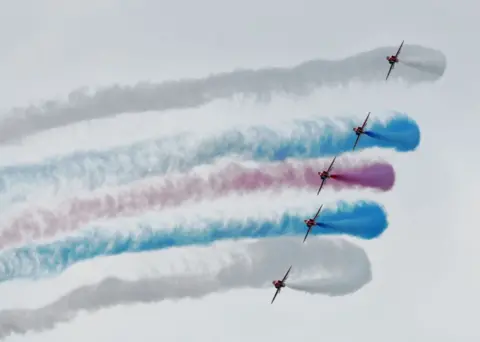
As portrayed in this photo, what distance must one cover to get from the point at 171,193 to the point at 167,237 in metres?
2.10

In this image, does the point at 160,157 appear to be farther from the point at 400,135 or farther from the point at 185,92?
the point at 400,135

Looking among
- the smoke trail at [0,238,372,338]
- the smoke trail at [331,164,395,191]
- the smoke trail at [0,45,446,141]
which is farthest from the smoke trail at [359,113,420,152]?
the smoke trail at [0,238,372,338]

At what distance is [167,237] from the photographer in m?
32.3

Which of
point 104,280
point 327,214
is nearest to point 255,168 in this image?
point 327,214

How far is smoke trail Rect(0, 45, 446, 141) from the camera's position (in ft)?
112

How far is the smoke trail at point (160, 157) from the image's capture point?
32500mm

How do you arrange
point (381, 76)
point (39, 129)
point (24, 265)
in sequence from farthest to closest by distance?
point (381, 76), point (39, 129), point (24, 265)

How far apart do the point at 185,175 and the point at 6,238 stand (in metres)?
8.84

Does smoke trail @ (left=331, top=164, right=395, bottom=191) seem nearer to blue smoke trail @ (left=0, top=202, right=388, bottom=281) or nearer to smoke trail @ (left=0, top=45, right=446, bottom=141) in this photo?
blue smoke trail @ (left=0, top=202, right=388, bottom=281)

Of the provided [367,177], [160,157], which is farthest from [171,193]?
[367,177]

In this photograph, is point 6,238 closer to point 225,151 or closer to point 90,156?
point 90,156

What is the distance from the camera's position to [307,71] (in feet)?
118

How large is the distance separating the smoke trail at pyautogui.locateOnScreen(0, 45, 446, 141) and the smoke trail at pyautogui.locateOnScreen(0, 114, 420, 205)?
2.19 metres

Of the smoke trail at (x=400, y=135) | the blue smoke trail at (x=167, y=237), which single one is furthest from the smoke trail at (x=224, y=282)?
the smoke trail at (x=400, y=135)
